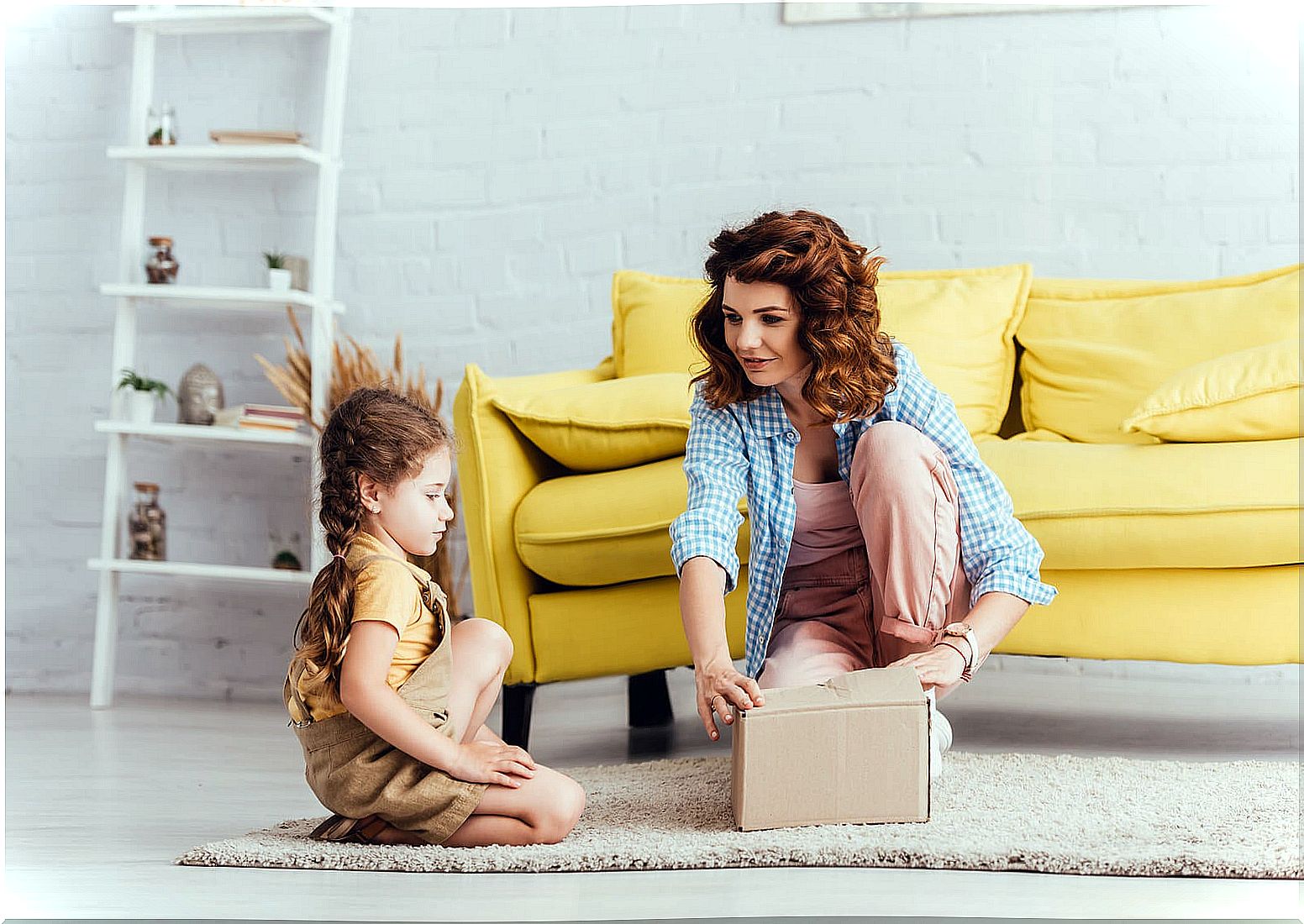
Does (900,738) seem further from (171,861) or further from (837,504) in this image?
(171,861)

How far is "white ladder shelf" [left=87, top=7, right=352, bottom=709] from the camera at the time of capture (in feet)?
8.87

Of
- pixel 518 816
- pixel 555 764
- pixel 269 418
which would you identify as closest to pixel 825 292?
pixel 518 816

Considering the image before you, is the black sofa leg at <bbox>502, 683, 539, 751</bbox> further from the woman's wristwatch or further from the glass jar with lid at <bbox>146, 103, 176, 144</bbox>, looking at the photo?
the glass jar with lid at <bbox>146, 103, 176, 144</bbox>

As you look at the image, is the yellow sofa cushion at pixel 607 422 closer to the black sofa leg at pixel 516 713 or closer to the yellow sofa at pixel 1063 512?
the yellow sofa at pixel 1063 512

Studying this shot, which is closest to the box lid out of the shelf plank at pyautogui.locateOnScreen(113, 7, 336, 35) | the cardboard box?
the cardboard box

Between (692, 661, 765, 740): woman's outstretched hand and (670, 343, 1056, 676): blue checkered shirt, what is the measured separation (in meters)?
0.15

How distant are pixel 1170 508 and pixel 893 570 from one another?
0.56 m

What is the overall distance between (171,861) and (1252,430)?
1.59 meters

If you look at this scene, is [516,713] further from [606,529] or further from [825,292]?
[825,292]

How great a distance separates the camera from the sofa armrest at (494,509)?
1.95 metres

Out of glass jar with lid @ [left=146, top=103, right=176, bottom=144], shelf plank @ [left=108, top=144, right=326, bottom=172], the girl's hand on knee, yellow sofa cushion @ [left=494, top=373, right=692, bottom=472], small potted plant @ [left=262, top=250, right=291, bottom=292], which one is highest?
glass jar with lid @ [left=146, top=103, right=176, bottom=144]

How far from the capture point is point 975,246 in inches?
111

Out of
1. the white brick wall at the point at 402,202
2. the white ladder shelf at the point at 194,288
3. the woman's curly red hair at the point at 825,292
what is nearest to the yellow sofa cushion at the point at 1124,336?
the white brick wall at the point at 402,202

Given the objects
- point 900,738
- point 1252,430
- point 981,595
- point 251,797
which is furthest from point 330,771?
point 1252,430
